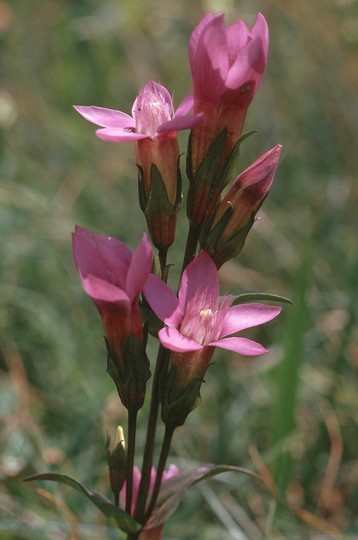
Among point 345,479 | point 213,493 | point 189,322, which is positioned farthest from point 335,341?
point 189,322

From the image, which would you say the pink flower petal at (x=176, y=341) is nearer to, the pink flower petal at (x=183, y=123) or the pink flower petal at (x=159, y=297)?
the pink flower petal at (x=159, y=297)

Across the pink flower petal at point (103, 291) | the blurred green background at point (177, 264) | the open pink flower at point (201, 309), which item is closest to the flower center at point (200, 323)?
the open pink flower at point (201, 309)

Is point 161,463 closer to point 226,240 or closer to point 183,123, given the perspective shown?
point 226,240

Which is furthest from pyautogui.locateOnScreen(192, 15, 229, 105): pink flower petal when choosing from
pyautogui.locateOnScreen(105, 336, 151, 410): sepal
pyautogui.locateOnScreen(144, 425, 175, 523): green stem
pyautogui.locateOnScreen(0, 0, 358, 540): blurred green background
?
pyautogui.locateOnScreen(0, 0, 358, 540): blurred green background

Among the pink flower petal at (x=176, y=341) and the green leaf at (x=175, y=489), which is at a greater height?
the pink flower petal at (x=176, y=341)

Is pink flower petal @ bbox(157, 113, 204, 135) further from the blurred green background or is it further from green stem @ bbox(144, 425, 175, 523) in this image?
the blurred green background

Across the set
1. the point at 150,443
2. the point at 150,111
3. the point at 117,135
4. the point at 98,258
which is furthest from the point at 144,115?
the point at 150,443

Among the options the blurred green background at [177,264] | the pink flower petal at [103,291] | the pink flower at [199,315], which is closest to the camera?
the pink flower petal at [103,291]
